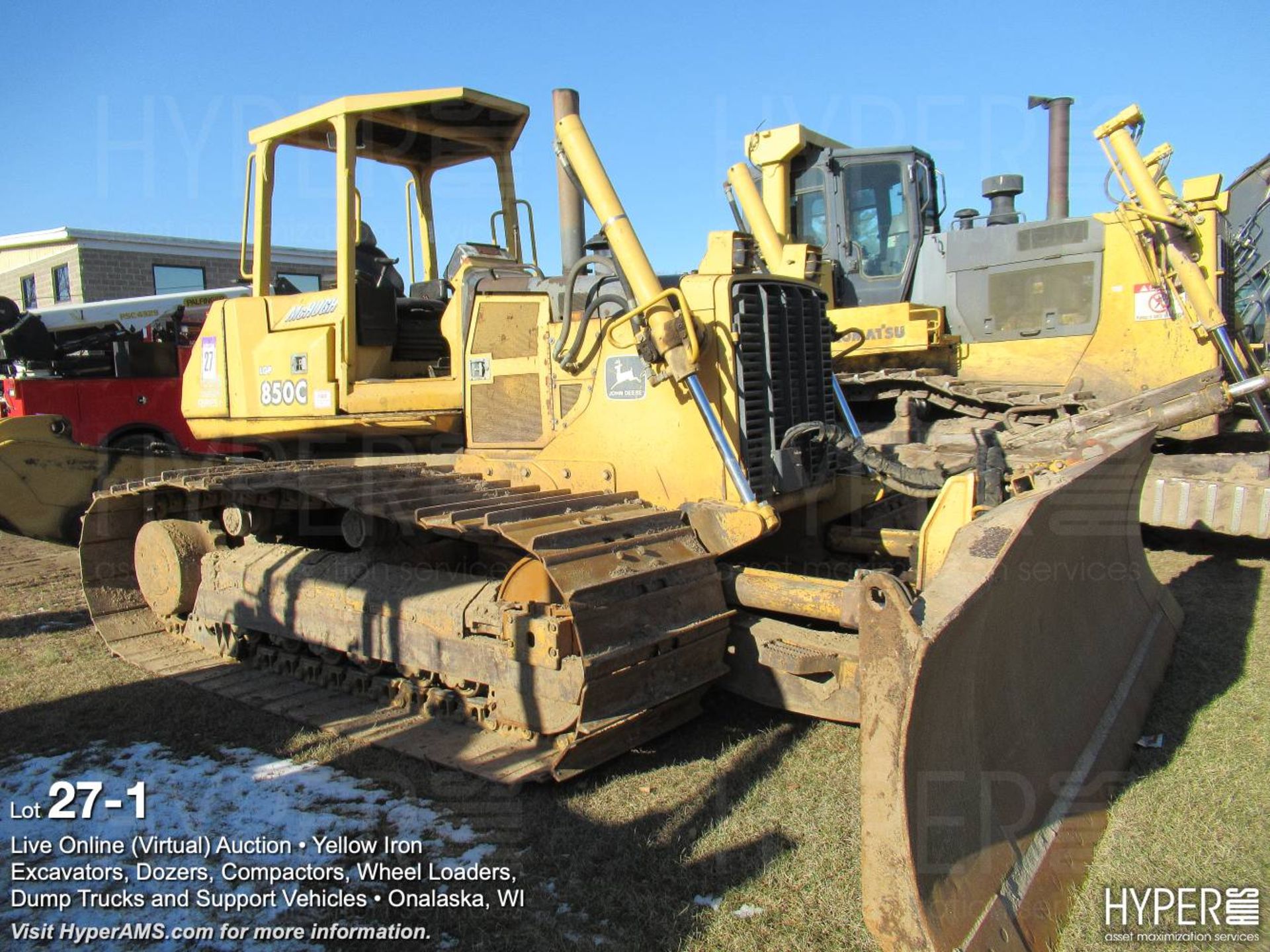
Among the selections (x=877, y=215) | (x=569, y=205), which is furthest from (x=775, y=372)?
(x=877, y=215)

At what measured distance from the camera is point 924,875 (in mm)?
2336

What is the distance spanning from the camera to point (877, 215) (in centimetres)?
986

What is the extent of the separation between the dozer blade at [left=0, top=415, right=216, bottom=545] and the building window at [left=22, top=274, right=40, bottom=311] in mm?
17458

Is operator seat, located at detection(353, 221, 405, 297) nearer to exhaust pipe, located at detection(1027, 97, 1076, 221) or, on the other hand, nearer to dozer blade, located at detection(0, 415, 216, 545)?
dozer blade, located at detection(0, 415, 216, 545)

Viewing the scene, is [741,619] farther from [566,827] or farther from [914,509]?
[914,509]

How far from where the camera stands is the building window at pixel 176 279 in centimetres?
2141

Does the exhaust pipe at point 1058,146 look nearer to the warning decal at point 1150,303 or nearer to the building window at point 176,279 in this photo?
the warning decal at point 1150,303

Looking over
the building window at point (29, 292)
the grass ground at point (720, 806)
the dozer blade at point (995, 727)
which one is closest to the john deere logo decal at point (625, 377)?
the grass ground at point (720, 806)

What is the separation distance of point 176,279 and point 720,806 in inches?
885

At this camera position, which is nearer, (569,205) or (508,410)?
(508,410)

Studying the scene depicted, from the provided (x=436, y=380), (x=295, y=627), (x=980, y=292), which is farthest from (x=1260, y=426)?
(x=295, y=627)

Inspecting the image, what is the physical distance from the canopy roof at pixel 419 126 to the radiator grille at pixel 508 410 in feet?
5.32

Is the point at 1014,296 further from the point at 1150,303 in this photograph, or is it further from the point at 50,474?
the point at 50,474

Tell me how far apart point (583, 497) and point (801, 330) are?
1461 millimetres
